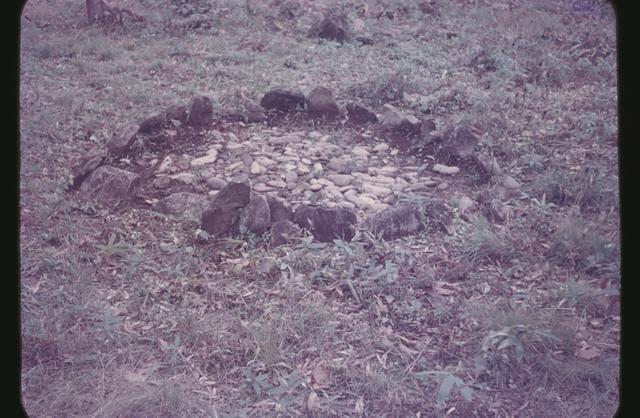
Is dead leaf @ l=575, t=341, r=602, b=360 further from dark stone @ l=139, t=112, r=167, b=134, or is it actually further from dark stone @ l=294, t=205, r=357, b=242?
dark stone @ l=139, t=112, r=167, b=134

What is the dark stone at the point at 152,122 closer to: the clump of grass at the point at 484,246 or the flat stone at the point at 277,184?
the flat stone at the point at 277,184

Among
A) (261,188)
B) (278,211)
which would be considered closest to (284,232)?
(278,211)

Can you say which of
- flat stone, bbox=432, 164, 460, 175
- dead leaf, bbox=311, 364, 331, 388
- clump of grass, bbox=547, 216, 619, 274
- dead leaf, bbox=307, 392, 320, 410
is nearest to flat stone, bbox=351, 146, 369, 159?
flat stone, bbox=432, 164, 460, 175

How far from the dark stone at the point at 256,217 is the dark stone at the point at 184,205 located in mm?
269

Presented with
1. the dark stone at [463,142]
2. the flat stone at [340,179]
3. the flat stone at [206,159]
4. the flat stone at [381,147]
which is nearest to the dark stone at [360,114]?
the flat stone at [381,147]

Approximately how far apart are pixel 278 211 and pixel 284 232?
0.53 feet

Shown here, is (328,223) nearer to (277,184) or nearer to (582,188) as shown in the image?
(277,184)

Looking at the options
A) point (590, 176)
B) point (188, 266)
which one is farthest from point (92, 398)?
point (590, 176)

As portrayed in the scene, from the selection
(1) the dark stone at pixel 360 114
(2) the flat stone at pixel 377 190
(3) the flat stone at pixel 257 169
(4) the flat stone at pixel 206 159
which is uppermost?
(1) the dark stone at pixel 360 114

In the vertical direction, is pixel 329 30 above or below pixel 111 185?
above

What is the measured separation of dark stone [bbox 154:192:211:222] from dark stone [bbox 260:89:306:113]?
4.30ft

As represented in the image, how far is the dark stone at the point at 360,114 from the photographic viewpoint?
414 centimetres

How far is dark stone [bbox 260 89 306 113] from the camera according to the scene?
412 cm

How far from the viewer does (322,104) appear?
4.12 meters
